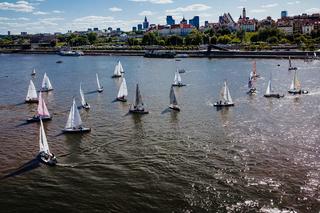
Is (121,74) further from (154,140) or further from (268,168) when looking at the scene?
(268,168)

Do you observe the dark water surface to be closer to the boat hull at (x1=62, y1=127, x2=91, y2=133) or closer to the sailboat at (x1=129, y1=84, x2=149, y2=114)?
the boat hull at (x1=62, y1=127, x2=91, y2=133)

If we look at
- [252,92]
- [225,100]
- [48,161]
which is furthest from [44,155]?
[252,92]

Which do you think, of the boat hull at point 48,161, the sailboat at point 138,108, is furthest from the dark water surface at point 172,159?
the sailboat at point 138,108

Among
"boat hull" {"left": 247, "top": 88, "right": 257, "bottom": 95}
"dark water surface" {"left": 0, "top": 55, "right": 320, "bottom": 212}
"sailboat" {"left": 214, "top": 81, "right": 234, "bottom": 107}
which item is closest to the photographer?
"dark water surface" {"left": 0, "top": 55, "right": 320, "bottom": 212}

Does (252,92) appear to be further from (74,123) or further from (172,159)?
(172,159)

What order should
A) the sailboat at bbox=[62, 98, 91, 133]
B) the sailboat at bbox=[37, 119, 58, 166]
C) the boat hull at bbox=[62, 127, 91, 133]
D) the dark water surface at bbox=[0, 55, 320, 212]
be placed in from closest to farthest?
the dark water surface at bbox=[0, 55, 320, 212] → the sailboat at bbox=[37, 119, 58, 166] → the boat hull at bbox=[62, 127, 91, 133] → the sailboat at bbox=[62, 98, 91, 133]

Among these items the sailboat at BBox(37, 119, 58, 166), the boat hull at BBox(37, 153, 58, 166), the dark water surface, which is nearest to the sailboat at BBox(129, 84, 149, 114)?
the dark water surface

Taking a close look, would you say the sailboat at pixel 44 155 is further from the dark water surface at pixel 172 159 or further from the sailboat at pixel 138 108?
the sailboat at pixel 138 108

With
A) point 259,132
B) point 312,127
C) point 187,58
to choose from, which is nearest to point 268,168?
point 259,132
